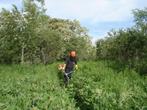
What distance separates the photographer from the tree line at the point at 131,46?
2154cm

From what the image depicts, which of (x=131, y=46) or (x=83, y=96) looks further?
(x=131, y=46)

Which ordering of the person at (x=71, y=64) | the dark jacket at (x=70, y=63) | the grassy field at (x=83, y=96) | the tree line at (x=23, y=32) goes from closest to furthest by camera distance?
1. the grassy field at (x=83, y=96)
2. the person at (x=71, y=64)
3. the dark jacket at (x=70, y=63)
4. the tree line at (x=23, y=32)

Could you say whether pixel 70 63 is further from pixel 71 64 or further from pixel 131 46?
pixel 131 46

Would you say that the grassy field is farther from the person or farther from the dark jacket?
the dark jacket

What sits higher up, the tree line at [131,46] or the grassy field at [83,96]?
the tree line at [131,46]

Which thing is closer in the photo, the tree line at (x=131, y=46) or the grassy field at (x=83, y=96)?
the grassy field at (x=83, y=96)

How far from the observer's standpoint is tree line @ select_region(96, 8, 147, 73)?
70.7ft

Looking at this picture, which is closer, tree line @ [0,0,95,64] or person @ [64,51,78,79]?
person @ [64,51,78,79]

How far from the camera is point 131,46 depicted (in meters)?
23.8

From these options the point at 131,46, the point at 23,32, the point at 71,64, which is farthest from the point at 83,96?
the point at 23,32

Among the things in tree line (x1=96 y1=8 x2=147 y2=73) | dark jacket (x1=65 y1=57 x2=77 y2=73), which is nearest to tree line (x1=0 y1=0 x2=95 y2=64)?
tree line (x1=96 y1=8 x2=147 y2=73)

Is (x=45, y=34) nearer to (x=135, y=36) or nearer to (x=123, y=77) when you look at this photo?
(x=135, y=36)

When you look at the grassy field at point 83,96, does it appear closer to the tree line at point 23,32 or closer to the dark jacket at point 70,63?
the dark jacket at point 70,63

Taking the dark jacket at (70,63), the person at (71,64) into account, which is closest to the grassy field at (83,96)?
Result: the person at (71,64)
